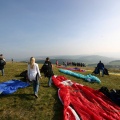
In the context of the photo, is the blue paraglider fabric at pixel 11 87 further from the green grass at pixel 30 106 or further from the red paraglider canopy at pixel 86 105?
the red paraglider canopy at pixel 86 105

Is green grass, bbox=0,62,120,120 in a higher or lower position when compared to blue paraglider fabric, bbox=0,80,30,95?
lower

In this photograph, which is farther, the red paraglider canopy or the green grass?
the red paraglider canopy

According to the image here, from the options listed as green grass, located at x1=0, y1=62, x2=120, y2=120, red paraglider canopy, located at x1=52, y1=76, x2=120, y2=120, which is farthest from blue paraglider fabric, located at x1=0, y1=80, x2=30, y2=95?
red paraglider canopy, located at x1=52, y1=76, x2=120, y2=120

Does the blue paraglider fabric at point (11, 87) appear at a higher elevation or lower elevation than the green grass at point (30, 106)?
higher

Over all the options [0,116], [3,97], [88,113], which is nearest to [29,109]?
[0,116]

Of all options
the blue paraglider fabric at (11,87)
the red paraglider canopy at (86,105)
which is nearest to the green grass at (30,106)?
the blue paraglider fabric at (11,87)

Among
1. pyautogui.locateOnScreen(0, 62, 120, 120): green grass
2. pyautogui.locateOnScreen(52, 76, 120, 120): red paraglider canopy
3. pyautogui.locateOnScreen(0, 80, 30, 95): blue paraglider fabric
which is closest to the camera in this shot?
pyautogui.locateOnScreen(0, 62, 120, 120): green grass

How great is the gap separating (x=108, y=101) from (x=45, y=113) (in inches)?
205

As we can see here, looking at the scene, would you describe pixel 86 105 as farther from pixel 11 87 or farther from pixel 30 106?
pixel 11 87

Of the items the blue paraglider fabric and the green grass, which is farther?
the blue paraglider fabric

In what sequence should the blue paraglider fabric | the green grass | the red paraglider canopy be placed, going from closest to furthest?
the green grass
the red paraglider canopy
the blue paraglider fabric

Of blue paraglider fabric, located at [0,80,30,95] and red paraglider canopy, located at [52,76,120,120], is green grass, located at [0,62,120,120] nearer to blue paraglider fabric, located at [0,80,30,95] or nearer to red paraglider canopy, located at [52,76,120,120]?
blue paraglider fabric, located at [0,80,30,95]

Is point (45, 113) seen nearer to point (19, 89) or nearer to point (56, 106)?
point (56, 106)

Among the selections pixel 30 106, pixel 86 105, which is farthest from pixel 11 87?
pixel 86 105
